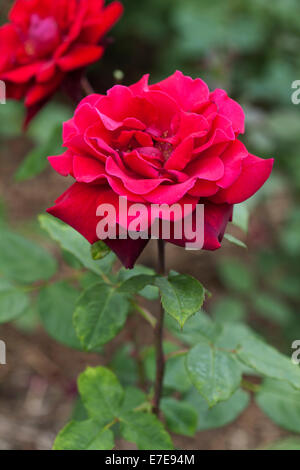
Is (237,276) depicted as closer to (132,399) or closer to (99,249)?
(132,399)

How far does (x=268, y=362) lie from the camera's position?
2.34 feet

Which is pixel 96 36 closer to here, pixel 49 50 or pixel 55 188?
pixel 49 50

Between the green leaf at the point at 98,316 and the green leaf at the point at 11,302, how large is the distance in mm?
224

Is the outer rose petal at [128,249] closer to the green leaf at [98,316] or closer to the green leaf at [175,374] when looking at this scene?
the green leaf at [98,316]

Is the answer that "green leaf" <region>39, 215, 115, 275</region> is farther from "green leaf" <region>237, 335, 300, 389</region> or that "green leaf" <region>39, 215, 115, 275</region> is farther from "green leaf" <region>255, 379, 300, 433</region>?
"green leaf" <region>255, 379, 300, 433</region>

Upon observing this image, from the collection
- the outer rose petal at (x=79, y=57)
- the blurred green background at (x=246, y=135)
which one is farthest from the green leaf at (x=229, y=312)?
the outer rose petal at (x=79, y=57)

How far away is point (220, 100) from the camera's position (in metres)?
0.58

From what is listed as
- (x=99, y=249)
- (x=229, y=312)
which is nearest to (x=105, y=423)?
(x=99, y=249)

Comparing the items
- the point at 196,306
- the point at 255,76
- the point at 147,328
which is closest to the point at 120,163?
the point at 196,306

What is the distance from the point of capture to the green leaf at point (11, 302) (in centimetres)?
86

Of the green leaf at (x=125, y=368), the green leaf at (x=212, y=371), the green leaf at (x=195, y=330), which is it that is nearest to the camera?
the green leaf at (x=212, y=371)

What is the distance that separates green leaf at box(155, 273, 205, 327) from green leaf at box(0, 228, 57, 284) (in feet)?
1.18

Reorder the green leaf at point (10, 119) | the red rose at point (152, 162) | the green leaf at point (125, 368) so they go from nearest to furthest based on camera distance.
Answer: the red rose at point (152, 162)
the green leaf at point (125, 368)
the green leaf at point (10, 119)

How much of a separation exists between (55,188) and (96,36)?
4.65 feet
